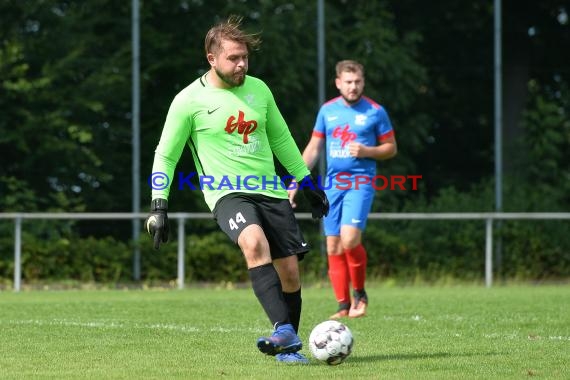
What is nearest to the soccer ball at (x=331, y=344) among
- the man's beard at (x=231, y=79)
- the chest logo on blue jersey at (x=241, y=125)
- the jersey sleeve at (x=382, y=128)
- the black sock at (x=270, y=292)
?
the black sock at (x=270, y=292)

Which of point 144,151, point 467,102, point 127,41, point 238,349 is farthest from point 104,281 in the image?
point 238,349

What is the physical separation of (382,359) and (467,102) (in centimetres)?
1389

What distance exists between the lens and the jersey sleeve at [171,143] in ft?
24.4

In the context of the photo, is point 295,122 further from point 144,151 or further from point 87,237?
point 87,237

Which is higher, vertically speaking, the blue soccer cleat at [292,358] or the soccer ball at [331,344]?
the soccer ball at [331,344]

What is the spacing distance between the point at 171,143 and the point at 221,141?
0.30m

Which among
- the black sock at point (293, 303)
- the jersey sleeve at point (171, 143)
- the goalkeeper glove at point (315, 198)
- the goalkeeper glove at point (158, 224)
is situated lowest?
the black sock at point (293, 303)

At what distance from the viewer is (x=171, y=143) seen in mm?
7430

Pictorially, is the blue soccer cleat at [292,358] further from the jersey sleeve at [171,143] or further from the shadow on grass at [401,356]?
the jersey sleeve at [171,143]

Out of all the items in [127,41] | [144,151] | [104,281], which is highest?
[127,41]

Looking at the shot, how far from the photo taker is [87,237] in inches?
712

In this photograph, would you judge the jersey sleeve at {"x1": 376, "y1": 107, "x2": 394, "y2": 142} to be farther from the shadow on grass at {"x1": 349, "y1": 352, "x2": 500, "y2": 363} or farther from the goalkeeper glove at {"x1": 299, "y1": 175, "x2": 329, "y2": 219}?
the shadow on grass at {"x1": 349, "y1": 352, "x2": 500, "y2": 363}

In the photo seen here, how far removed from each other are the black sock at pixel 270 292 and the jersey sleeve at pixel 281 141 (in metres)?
0.90

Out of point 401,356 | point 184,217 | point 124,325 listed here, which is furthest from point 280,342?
point 184,217
